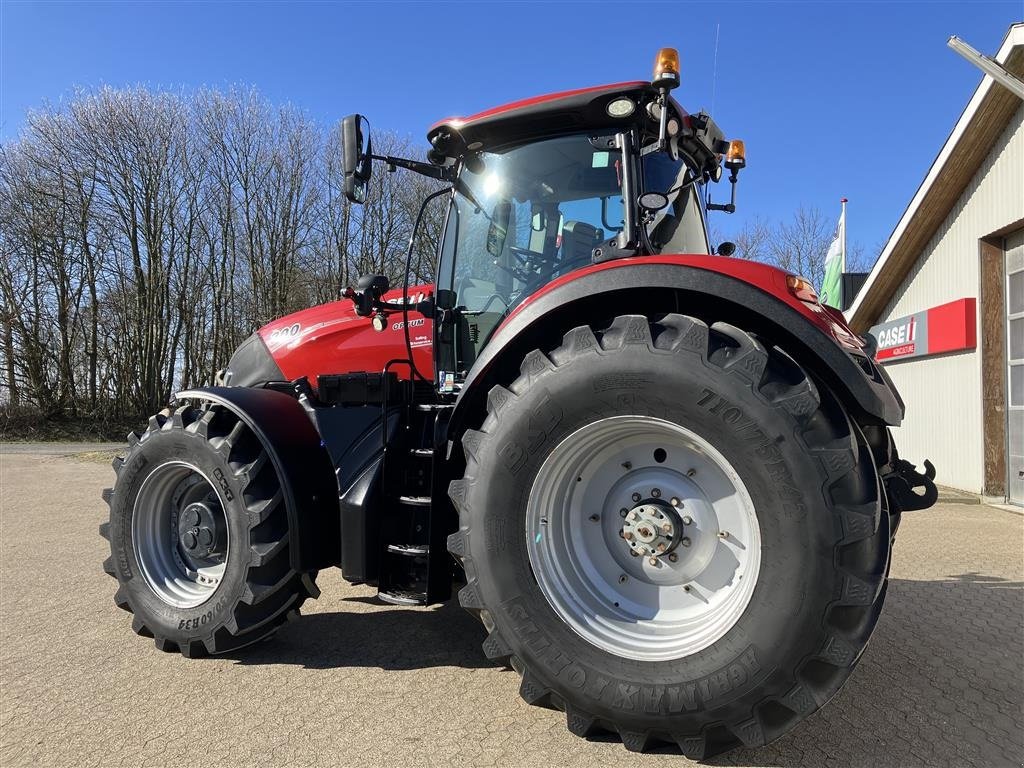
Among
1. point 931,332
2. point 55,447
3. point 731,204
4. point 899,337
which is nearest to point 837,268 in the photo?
point 899,337

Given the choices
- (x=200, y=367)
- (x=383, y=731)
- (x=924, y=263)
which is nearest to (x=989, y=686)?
(x=383, y=731)

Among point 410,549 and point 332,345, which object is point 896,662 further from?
point 332,345

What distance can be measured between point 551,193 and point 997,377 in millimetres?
8058

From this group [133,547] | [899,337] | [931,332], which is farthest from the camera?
[899,337]

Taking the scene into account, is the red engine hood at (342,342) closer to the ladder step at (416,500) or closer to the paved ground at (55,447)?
the ladder step at (416,500)

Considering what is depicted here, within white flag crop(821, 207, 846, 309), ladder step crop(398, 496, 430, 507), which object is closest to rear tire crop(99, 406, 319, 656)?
ladder step crop(398, 496, 430, 507)

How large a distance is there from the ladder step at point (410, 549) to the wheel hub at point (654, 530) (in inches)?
35.9

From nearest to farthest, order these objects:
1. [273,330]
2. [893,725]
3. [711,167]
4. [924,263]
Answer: [893,725]
[711,167]
[273,330]
[924,263]

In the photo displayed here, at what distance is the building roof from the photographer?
778 centimetres

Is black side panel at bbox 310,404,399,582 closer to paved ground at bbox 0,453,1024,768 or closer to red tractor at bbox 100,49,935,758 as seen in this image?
red tractor at bbox 100,49,935,758

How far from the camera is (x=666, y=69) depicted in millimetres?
2541

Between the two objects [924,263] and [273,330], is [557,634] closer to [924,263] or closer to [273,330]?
[273,330]

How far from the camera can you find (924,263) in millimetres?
10062

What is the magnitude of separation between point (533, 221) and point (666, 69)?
33.8 inches
